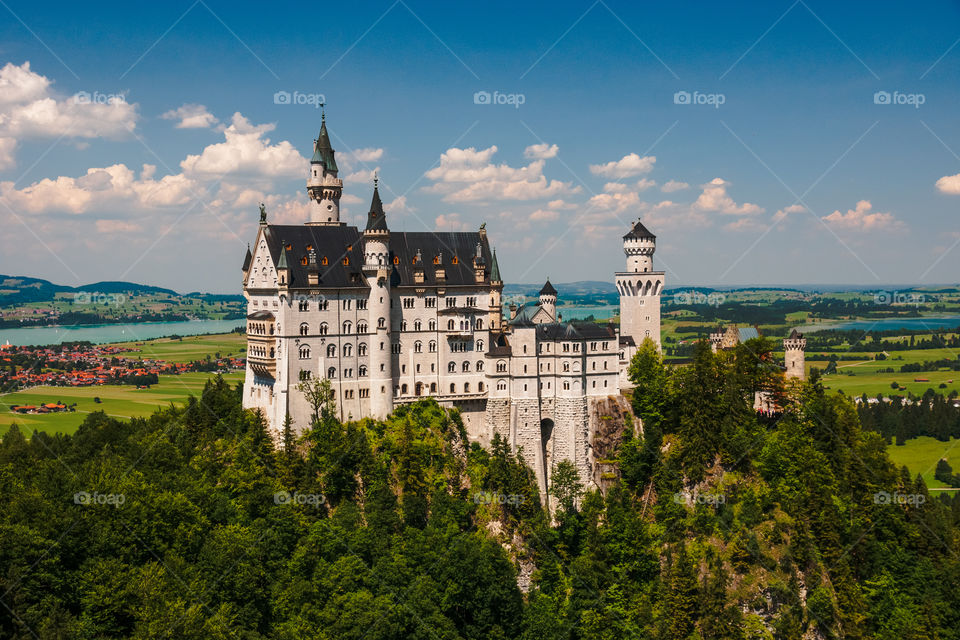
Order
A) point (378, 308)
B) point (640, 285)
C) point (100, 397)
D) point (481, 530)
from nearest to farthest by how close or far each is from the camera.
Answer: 1. point (481, 530)
2. point (378, 308)
3. point (640, 285)
4. point (100, 397)

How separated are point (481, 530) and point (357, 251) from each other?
94.6ft

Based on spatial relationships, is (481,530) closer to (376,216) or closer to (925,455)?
(376,216)

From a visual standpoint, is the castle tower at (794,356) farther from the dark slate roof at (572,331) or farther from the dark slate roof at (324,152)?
the dark slate roof at (324,152)

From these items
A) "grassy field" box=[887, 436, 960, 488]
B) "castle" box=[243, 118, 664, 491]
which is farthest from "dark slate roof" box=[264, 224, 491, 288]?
"grassy field" box=[887, 436, 960, 488]

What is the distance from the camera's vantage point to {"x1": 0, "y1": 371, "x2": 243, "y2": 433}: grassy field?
378ft

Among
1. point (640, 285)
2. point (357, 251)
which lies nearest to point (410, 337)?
point (357, 251)

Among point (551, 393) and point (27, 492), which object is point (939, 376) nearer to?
point (551, 393)

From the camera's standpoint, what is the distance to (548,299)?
85.6 metres

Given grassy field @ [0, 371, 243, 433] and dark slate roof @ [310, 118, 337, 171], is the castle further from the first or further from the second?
grassy field @ [0, 371, 243, 433]

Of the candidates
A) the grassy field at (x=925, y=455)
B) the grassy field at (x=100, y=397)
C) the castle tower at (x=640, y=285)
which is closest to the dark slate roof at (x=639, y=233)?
the castle tower at (x=640, y=285)

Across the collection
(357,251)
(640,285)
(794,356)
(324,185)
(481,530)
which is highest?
(324,185)

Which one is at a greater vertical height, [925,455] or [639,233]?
[639,233]

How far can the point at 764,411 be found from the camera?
82562 millimetres

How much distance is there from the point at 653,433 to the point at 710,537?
12.0 meters
